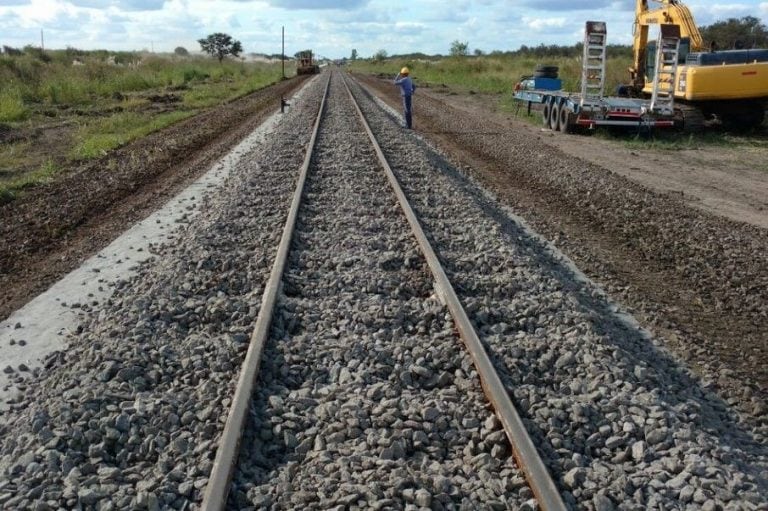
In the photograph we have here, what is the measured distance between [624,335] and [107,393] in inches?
160

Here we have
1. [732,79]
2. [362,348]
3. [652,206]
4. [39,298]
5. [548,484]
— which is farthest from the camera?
[732,79]

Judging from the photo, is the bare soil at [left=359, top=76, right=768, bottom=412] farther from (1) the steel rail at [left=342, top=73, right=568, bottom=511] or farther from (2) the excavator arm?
(2) the excavator arm

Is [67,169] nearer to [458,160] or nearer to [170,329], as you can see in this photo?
[458,160]

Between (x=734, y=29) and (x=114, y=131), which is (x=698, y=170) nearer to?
(x=114, y=131)

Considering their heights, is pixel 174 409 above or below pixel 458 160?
below

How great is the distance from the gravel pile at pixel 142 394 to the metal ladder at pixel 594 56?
1447 cm

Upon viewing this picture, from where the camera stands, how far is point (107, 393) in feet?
14.8

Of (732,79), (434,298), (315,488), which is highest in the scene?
(732,79)

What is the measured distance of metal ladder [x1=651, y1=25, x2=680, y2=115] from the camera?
61.5 feet

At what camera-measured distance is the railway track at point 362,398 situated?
3.65 m

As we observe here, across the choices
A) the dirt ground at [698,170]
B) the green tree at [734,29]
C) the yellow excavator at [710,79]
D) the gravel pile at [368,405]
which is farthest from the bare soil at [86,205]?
the green tree at [734,29]

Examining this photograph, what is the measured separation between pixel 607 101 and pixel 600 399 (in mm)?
16392

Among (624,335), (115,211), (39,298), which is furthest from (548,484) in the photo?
(115,211)

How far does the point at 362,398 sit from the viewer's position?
452 cm
